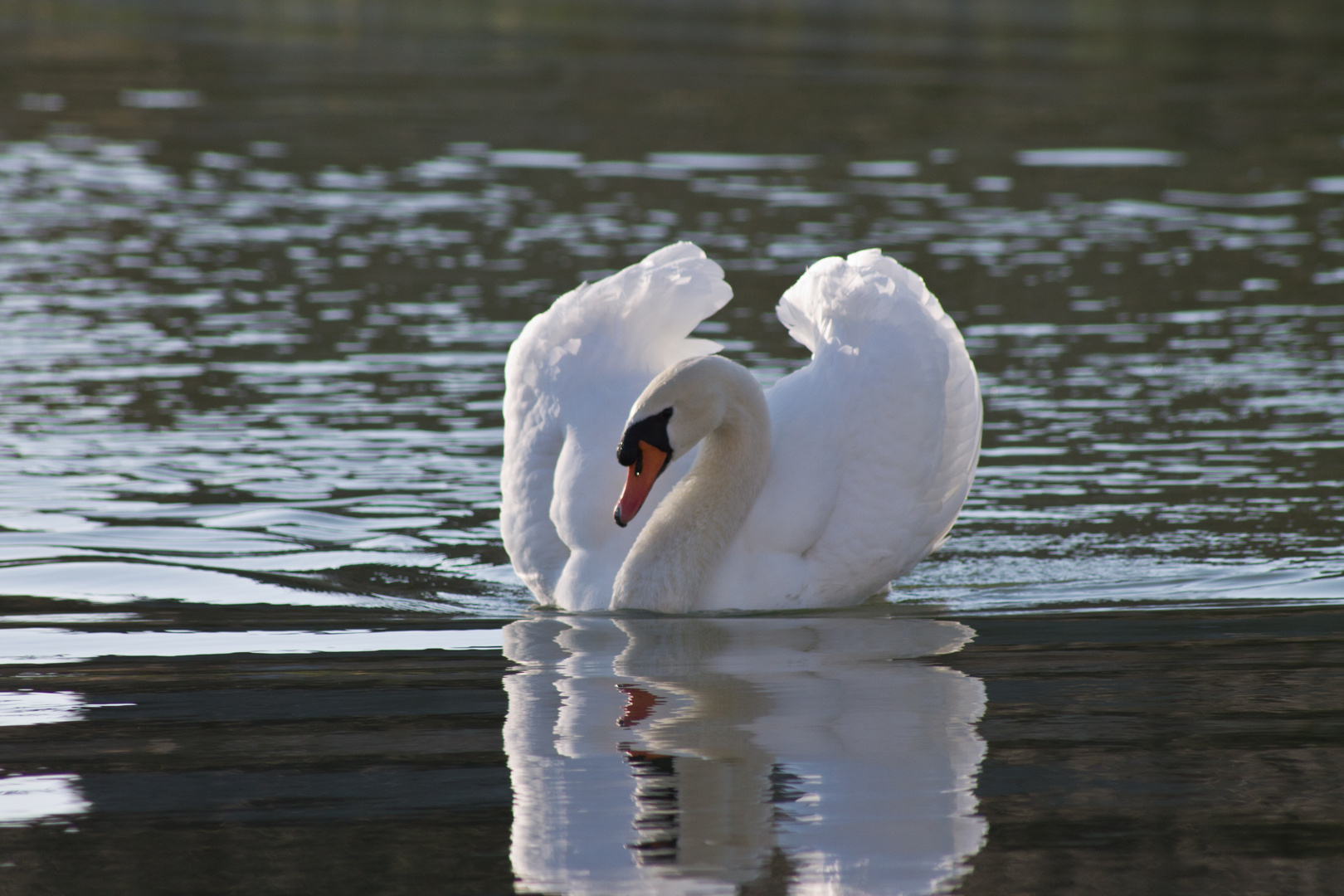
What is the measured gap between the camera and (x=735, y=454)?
7.02 m

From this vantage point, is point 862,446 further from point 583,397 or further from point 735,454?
point 583,397

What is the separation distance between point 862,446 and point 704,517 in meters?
0.62

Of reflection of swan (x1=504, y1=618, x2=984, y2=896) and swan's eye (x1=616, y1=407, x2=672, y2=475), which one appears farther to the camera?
swan's eye (x1=616, y1=407, x2=672, y2=475)

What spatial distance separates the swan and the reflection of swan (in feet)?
0.74

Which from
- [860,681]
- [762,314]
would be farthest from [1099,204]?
[860,681]

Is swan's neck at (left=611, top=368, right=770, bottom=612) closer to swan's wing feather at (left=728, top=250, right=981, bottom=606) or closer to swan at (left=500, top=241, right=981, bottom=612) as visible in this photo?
swan at (left=500, top=241, right=981, bottom=612)

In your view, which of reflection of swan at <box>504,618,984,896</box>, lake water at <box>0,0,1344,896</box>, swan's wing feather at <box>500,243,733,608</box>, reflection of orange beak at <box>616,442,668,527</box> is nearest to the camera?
reflection of swan at <box>504,618,984,896</box>

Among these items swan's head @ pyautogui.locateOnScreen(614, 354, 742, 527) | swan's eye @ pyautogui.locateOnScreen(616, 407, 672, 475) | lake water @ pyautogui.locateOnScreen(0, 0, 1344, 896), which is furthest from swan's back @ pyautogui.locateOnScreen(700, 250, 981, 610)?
swan's eye @ pyautogui.locateOnScreen(616, 407, 672, 475)

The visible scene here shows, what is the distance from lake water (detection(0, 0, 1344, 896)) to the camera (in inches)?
181

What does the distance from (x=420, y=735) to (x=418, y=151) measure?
16872 millimetres

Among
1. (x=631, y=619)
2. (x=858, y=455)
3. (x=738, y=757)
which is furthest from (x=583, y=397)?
(x=738, y=757)

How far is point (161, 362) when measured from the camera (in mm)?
11742

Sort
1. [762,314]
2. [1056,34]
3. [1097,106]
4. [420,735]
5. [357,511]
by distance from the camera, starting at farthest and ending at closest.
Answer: [1056,34], [1097,106], [762,314], [357,511], [420,735]

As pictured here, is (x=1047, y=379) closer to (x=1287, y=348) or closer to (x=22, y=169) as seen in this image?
(x=1287, y=348)
